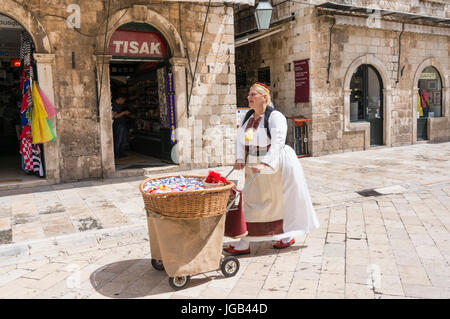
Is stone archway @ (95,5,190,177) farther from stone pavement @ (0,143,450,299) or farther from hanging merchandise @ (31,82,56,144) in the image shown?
stone pavement @ (0,143,450,299)

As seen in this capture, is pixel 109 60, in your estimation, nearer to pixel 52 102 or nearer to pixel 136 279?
pixel 52 102

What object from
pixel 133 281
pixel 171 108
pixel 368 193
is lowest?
pixel 133 281

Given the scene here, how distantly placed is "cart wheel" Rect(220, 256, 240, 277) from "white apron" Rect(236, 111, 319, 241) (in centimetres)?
58

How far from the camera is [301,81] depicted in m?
13.0

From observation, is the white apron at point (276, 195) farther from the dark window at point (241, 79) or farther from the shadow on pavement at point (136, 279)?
the dark window at point (241, 79)

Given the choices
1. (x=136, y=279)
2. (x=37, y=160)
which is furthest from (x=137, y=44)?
(x=136, y=279)

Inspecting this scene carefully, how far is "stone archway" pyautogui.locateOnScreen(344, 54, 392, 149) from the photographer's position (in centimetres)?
1331

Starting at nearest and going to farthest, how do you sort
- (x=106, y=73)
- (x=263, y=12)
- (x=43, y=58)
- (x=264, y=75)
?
(x=43, y=58) < (x=106, y=73) < (x=263, y=12) < (x=264, y=75)

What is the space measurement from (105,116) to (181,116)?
1.86m

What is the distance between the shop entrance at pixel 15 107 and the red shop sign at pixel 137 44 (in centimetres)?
175

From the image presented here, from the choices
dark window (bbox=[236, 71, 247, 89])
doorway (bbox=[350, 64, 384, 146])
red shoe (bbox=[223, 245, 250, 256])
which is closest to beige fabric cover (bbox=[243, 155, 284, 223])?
red shoe (bbox=[223, 245, 250, 256])

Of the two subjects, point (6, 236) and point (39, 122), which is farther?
point (39, 122)

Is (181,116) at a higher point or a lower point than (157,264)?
higher

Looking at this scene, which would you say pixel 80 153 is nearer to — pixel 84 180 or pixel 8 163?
pixel 84 180
